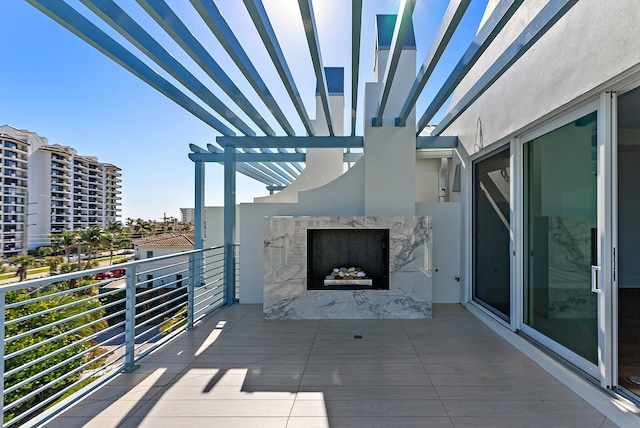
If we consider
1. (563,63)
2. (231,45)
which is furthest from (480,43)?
(231,45)

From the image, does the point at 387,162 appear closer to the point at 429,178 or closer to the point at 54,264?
the point at 429,178

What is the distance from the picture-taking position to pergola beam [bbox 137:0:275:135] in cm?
220

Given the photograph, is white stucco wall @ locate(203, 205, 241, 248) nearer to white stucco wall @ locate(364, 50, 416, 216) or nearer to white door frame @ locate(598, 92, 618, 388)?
white stucco wall @ locate(364, 50, 416, 216)

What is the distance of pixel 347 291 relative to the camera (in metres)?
4.27

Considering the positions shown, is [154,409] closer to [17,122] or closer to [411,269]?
[411,269]

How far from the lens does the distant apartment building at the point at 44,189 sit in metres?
39.0

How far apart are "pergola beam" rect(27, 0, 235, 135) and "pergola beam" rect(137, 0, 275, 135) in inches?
23.9

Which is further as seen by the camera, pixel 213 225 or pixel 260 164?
pixel 213 225

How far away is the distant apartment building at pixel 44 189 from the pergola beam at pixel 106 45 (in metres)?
48.3

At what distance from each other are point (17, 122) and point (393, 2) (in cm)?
5811

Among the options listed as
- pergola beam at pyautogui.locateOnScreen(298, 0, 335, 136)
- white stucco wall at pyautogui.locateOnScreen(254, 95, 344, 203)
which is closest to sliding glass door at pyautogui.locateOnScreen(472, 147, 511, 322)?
pergola beam at pyautogui.locateOnScreen(298, 0, 335, 136)

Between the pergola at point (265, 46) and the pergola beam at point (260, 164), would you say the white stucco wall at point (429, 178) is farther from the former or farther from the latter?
the pergola beam at point (260, 164)

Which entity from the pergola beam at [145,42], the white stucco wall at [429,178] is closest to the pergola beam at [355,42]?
the pergola beam at [145,42]

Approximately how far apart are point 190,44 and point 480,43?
241 cm
